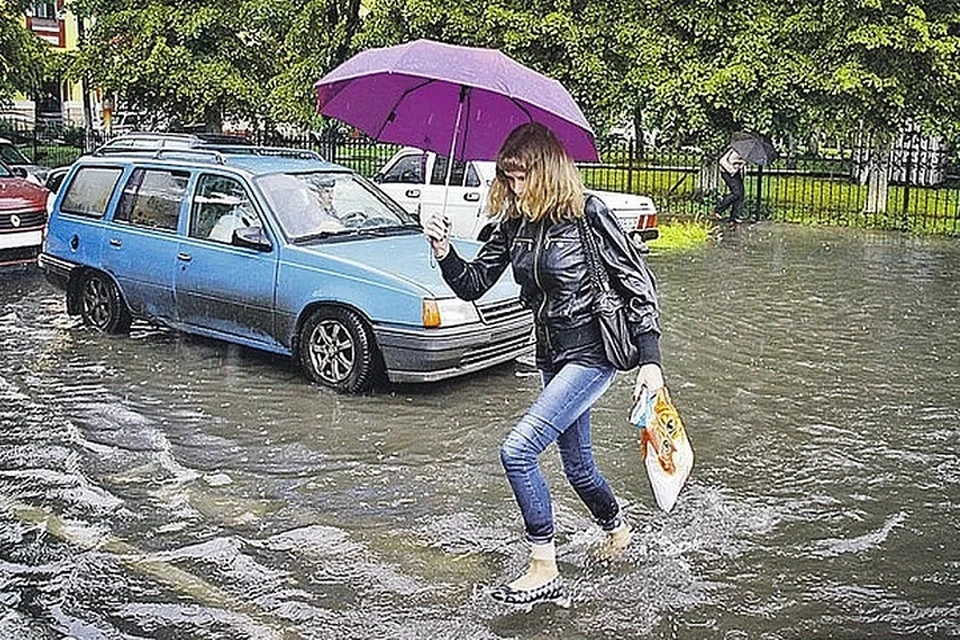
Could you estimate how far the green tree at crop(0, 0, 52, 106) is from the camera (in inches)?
1035

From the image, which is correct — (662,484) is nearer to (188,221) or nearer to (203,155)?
(188,221)

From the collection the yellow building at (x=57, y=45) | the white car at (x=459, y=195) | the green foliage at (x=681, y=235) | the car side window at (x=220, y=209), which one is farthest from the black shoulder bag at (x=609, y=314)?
the yellow building at (x=57, y=45)

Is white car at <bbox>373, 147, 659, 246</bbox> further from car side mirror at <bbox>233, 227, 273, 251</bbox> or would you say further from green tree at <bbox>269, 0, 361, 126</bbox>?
green tree at <bbox>269, 0, 361, 126</bbox>

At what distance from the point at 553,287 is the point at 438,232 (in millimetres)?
508

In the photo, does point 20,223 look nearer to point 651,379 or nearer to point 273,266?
point 273,266

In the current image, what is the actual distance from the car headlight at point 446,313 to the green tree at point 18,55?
21938 millimetres

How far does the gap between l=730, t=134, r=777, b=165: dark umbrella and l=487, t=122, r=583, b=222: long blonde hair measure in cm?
1657

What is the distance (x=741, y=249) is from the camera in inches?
661

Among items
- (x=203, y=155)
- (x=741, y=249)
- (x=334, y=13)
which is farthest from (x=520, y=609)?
(x=334, y=13)

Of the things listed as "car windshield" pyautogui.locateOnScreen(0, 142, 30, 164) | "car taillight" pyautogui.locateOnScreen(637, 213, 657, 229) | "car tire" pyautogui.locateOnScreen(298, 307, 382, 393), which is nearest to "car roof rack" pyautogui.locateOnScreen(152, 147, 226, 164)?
"car tire" pyautogui.locateOnScreen(298, 307, 382, 393)

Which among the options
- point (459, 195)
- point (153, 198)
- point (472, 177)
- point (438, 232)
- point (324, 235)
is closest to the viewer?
point (438, 232)

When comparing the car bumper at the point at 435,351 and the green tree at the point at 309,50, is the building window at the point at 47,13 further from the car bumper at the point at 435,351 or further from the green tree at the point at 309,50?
the car bumper at the point at 435,351

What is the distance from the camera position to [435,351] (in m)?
7.80

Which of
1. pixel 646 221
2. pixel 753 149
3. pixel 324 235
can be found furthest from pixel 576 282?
A: pixel 753 149
